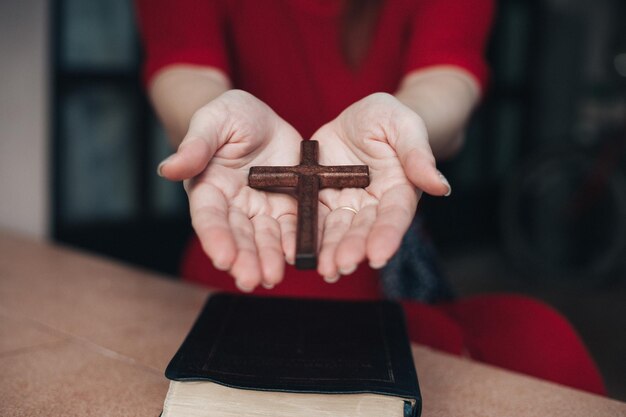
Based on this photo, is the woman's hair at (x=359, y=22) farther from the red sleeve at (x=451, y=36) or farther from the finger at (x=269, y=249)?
the finger at (x=269, y=249)

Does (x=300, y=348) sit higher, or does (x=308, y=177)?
(x=308, y=177)

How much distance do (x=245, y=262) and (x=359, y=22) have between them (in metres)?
0.79

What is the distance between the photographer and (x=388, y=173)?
698 millimetres

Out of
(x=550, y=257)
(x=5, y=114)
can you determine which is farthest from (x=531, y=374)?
(x=550, y=257)

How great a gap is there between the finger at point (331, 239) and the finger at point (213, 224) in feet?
0.24

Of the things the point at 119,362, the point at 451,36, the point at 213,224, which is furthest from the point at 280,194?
the point at 451,36

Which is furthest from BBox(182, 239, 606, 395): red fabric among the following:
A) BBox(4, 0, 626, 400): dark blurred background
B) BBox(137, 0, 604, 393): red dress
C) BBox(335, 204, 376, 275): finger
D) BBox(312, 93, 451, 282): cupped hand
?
BBox(4, 0, 626, 400): dark blurred background

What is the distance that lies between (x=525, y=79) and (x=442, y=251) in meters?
1.30

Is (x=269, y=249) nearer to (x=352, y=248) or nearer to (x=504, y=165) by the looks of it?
(x=352, y=248)

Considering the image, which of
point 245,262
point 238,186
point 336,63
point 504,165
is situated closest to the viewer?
point 245,262

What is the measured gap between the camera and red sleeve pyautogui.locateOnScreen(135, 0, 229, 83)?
1.13m

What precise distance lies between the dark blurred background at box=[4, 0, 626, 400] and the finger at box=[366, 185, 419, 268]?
158cm

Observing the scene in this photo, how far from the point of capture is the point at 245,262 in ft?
1.80

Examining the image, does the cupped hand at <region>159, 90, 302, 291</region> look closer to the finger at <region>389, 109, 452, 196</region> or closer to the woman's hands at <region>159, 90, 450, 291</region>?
the woman's hands at <region>159, 90, 450, 291</region>
